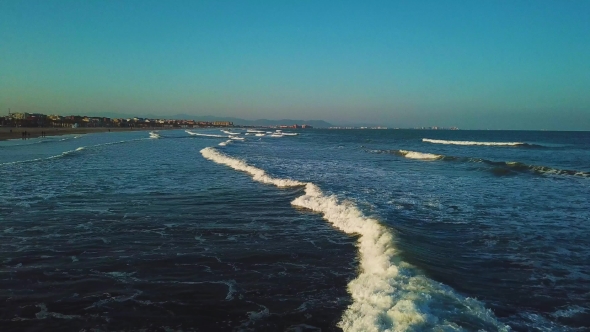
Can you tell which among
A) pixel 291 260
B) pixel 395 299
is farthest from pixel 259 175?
pixel 395 299

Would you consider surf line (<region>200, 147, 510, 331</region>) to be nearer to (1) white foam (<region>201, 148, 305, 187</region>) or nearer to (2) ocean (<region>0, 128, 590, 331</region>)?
(2) ocean (<region>0, 128, 590, 331</region>)

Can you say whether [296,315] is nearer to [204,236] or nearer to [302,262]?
[302,262]

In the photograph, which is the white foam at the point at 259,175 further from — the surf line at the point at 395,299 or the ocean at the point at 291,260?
the surf line at the point at 395,299

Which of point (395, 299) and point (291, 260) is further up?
point (395, 299)

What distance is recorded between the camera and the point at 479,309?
20.1 ft

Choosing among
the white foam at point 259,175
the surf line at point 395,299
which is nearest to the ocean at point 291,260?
the surf line at point 395,299

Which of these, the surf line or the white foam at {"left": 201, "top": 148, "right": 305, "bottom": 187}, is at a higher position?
the white foam at {"left": 201, "top": 148, "right": 305, "bottom": 187}

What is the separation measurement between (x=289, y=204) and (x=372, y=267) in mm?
6989

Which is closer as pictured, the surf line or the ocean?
the surf line

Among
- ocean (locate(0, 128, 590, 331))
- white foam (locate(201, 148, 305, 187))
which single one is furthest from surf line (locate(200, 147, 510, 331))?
white foam (locate(201, 148, 305, 187))

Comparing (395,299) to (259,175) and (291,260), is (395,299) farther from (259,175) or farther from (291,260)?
(259,175)

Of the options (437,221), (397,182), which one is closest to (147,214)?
(437,221)

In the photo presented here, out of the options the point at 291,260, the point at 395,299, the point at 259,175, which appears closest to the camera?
the point at 395,299

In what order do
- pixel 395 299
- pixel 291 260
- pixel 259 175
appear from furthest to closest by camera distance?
1. pixel 259 175
2. pixel 291 260
3. pixel 395 299
